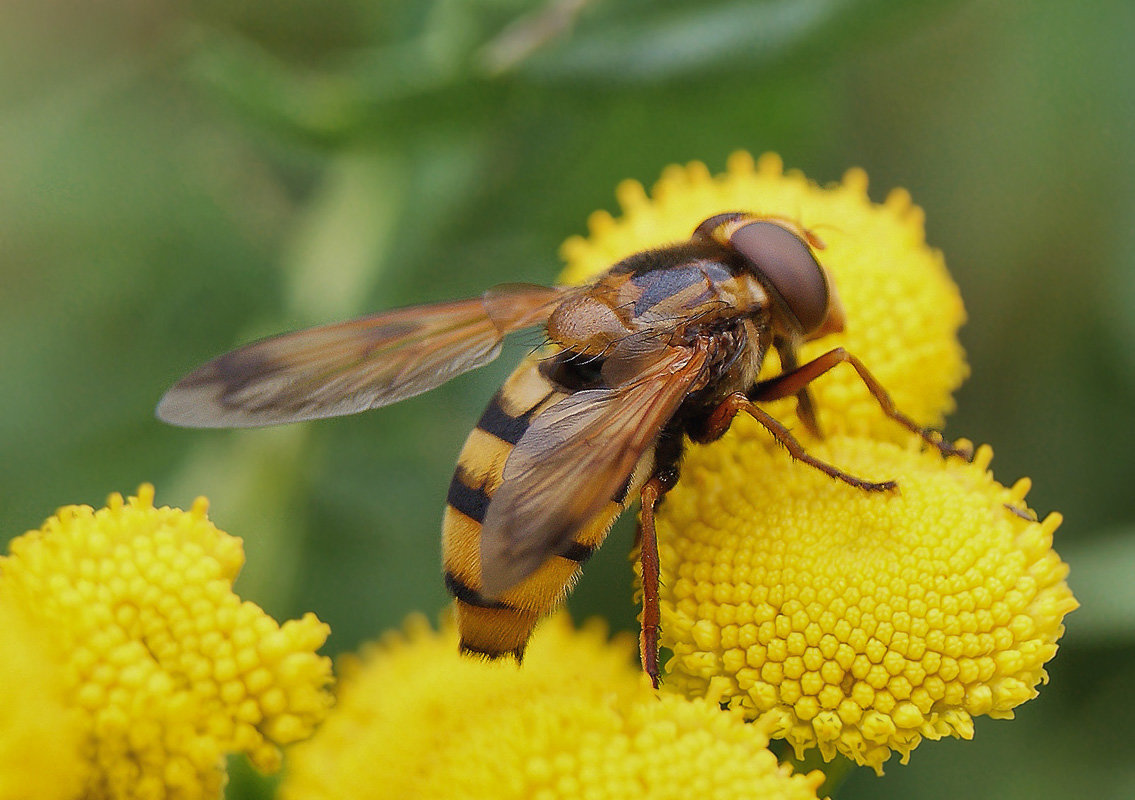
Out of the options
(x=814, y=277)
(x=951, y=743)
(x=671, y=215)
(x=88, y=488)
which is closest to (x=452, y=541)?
(x=814, y=277)

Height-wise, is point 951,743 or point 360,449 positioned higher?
point 360,449

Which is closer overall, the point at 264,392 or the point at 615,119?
the point at 264,392

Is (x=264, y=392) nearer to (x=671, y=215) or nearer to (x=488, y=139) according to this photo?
(x=671, y=215)

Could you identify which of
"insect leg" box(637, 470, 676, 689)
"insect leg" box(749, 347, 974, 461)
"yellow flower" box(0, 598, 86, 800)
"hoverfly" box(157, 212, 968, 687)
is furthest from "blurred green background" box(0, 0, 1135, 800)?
"yellow flower" box(0, 598, 86, 800)

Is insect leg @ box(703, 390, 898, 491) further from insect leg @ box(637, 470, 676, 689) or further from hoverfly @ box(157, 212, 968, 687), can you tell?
insect leg @ box(637, 470, 676, 689)

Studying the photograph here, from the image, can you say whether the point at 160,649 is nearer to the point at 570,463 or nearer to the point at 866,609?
the point at 570,463

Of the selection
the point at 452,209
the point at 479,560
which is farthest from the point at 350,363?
the point at 452,209
